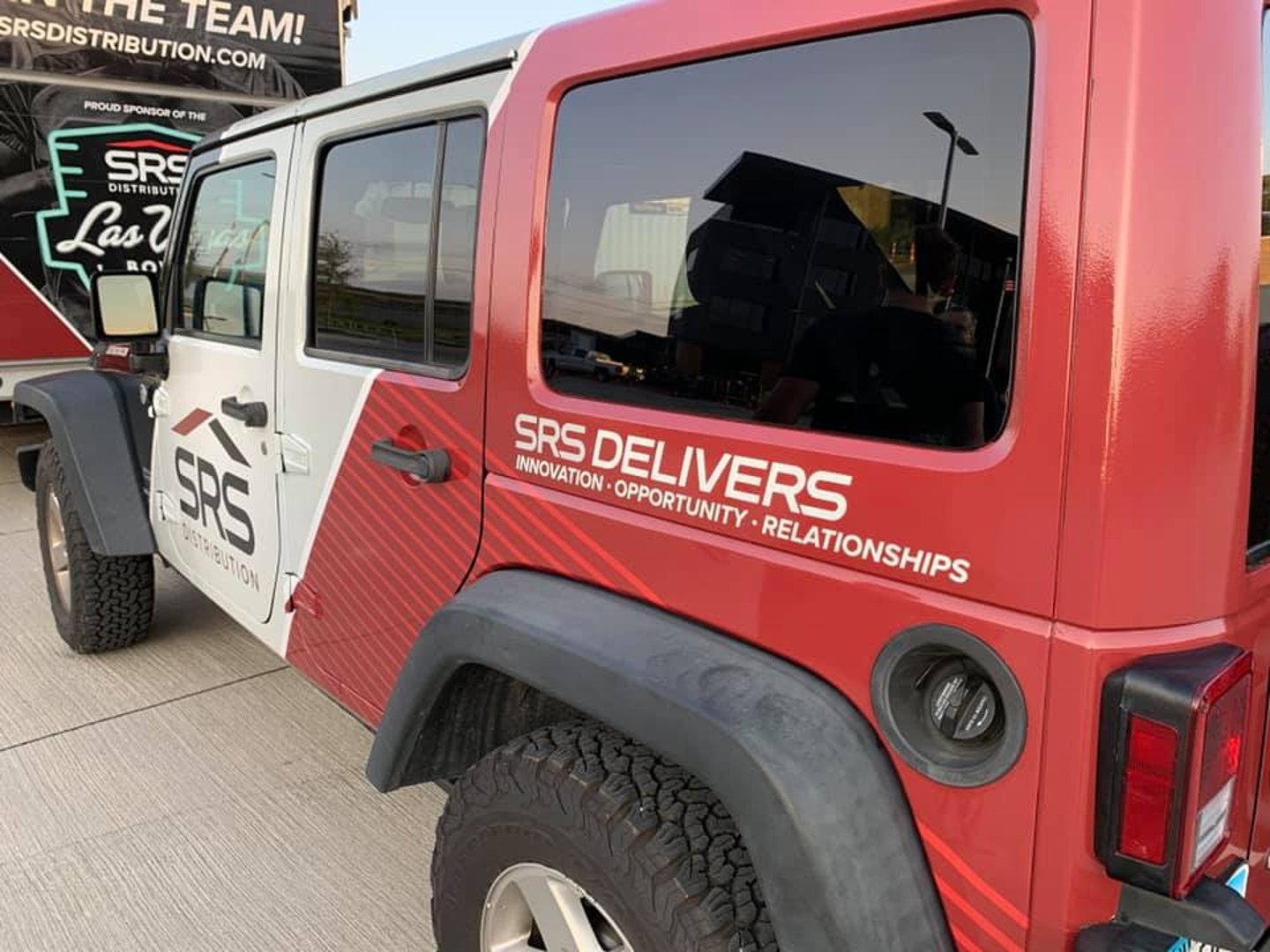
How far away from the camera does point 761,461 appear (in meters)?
1.48

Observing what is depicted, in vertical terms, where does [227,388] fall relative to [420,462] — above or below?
above

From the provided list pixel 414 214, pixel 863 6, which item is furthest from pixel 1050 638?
pixel 414 214

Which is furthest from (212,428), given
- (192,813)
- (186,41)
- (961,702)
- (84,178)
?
(186,41)

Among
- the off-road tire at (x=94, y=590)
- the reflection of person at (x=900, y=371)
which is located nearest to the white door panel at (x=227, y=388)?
the off-road tire at (x=94, y=590)

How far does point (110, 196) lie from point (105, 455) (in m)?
4.48

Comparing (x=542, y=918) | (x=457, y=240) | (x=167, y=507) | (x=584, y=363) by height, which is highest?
(x=457, y=240)

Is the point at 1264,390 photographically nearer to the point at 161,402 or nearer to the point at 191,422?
the point at 191,422

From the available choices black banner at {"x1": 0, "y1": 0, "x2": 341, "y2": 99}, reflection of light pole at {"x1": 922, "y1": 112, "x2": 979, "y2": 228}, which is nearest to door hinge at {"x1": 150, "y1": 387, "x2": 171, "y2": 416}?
reflection of light pole at {"x1": 922, "y1": 112, "x2": 979, "y2": 228}

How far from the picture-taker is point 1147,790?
1167 millimetres

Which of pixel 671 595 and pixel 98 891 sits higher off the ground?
pixel 671 595

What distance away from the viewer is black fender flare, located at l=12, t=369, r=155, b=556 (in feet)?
12.0

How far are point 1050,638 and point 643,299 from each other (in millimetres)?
856

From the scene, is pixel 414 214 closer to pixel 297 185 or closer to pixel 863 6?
pixel 297 185

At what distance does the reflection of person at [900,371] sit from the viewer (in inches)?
51.0
